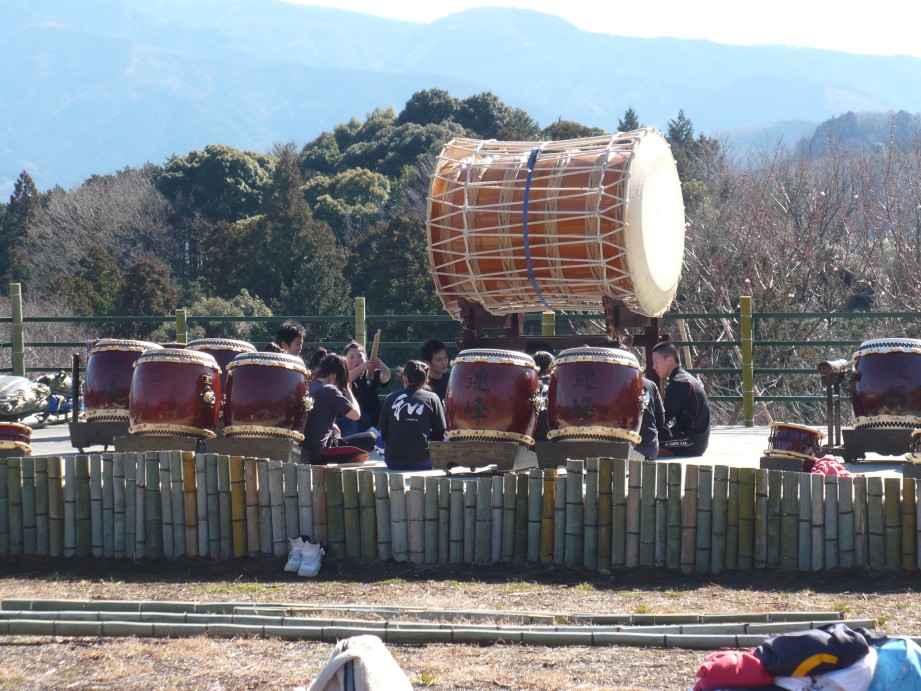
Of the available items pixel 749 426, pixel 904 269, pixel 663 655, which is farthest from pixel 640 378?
pixel 904 269

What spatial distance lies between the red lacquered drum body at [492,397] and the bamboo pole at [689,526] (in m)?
1.57

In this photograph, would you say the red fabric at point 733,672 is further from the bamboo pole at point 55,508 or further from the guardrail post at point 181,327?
the guardrail post at point 181,327

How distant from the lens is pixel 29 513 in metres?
6.84

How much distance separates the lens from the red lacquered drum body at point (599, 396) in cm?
715

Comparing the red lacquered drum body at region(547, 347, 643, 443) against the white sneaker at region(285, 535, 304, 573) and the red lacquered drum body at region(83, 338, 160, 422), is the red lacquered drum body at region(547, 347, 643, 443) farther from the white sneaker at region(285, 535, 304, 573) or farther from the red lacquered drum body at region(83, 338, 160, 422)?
the red lacquered drum body at region(83, 338, 160, 422)

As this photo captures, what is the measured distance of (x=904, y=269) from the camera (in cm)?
1953

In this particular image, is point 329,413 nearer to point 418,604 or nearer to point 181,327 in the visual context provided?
point 418,604

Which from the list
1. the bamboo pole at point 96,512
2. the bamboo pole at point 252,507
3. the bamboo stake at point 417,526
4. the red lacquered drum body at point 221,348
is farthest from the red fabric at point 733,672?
the red lacquered drum body at point 221,348

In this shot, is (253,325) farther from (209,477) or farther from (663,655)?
(663,655)

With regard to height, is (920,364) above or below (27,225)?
below

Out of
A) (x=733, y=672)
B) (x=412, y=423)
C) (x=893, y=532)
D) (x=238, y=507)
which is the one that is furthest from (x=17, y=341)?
(x=733, y=672)

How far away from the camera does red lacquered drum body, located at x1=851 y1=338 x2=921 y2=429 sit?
7680 mm

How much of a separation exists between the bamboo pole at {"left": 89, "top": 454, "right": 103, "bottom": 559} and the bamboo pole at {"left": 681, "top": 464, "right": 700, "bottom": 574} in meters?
3.11

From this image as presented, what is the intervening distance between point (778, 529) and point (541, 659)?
6.09ft
